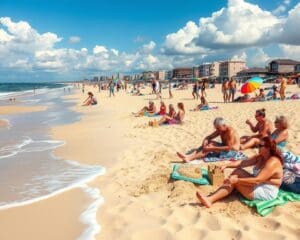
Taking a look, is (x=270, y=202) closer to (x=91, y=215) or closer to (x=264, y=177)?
(x=264, y=177)

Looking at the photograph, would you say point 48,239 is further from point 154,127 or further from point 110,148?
point 154,127

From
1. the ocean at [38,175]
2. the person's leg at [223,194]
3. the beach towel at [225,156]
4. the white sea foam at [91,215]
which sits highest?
the person's leg at [223,194]

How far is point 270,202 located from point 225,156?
2.46 metres

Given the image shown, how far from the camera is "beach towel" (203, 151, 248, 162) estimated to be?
20.7 feet

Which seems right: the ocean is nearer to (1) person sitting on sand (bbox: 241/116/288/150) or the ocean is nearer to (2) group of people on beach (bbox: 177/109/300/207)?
(2) group of people on beach (bbox: 177/109/300/207)

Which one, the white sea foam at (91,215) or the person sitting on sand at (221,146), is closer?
the white sea foam at (91,215)

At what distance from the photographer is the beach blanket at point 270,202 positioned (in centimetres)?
380

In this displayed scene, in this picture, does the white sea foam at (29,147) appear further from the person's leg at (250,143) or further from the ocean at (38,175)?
the person's leg at (250,143)

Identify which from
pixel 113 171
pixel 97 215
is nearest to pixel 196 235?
pixel 97 215

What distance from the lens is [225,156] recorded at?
636 centimetres

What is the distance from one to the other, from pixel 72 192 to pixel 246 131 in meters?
5.56

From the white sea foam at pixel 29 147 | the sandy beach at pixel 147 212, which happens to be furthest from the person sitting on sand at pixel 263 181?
the white sea foam at pixel 29 147

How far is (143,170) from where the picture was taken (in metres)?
6.03

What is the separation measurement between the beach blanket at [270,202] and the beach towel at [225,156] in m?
2.13
